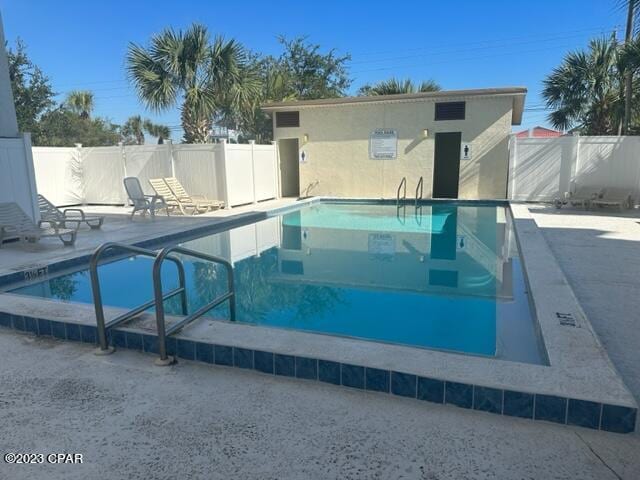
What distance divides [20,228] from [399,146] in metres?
11.3

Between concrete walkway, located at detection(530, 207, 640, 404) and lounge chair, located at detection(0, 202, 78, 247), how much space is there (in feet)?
25.2

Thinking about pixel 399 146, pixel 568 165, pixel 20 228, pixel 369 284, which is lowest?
pixel 369 284

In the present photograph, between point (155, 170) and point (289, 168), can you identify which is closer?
point (155, 170)

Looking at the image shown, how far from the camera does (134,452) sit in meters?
2.36

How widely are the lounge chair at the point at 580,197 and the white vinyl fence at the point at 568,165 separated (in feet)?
1.51

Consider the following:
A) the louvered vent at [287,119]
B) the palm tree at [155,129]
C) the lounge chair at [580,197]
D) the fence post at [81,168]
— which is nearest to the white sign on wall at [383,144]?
the louvered vent at [287,119]

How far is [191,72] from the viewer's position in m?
13.7

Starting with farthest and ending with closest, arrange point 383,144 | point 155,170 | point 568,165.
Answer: point 383,144, point 155,170, point 568,165

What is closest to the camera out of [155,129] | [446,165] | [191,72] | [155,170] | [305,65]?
[191,72]

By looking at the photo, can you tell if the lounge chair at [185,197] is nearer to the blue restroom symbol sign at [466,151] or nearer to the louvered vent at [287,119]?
the louvered vent at [287,119]

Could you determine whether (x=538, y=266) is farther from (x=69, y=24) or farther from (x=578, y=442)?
(x=69, y=24)

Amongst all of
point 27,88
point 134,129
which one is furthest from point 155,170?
point 134,129

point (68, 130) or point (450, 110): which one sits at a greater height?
point (68, 130)

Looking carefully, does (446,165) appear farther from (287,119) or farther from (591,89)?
(287,119)
